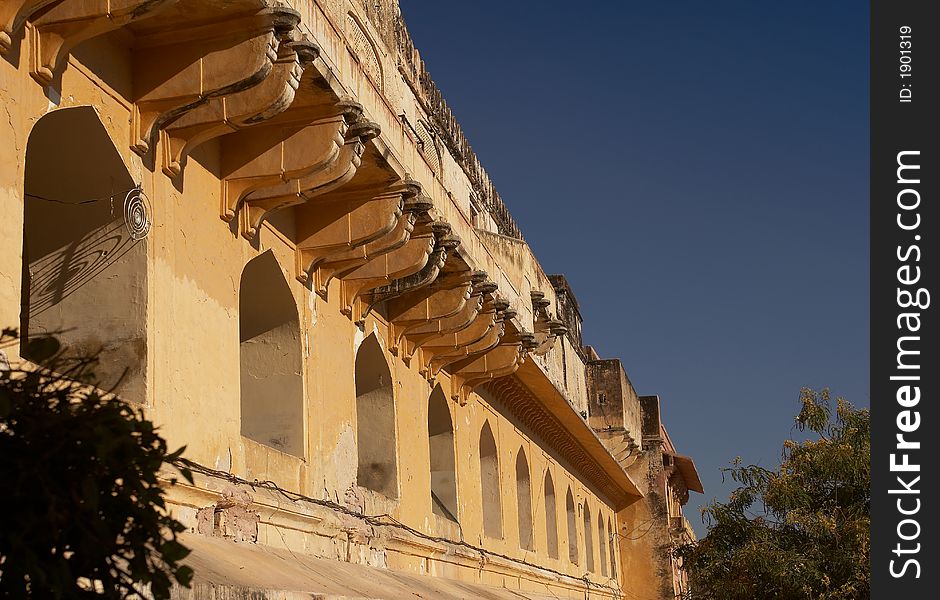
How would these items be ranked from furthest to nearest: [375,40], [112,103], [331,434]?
1. [375,40]
2. [331,434]
3. [112,103]

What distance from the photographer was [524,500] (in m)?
17.7

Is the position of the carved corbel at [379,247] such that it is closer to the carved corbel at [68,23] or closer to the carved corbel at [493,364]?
the carved corbel at [68,23]

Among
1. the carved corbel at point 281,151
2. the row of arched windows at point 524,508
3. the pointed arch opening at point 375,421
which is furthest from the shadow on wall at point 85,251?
the row of arched windows at point 524,508

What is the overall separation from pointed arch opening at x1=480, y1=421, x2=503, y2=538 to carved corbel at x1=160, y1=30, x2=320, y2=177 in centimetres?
860

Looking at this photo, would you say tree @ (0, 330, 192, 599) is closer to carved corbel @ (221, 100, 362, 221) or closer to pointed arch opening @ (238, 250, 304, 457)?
carved corbel @ (221, 100, 362, 221)

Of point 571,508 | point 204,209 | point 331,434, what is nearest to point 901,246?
point 331,434

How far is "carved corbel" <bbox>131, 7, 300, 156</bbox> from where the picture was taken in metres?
6.54

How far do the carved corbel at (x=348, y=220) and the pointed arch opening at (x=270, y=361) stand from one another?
1.31 ft

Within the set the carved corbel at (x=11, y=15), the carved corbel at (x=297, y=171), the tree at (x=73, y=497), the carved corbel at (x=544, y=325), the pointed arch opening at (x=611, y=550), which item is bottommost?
the tree at (x=73, y=497)

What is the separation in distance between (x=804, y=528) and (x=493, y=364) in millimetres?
5349

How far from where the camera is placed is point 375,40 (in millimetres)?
11234

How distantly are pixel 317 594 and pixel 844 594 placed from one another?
10.5 metres

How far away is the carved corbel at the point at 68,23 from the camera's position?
→ 570 cm

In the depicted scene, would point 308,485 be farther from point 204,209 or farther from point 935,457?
point 935,457
